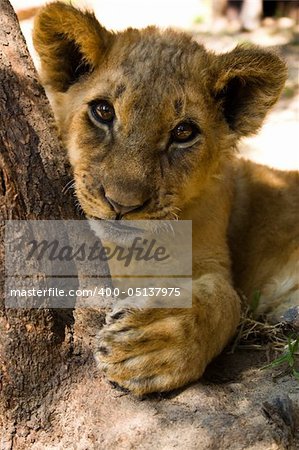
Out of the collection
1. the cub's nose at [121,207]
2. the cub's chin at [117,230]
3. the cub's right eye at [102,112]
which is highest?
the cub's right eye at [102,112]

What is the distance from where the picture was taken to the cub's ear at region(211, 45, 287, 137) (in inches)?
159

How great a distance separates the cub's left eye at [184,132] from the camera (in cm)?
394

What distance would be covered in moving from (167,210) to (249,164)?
1.89 meters

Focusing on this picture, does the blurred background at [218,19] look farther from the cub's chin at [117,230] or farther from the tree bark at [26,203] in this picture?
the tree bark at [26,203]

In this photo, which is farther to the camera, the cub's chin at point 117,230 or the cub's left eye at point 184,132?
the cub's left eye at point 184,132

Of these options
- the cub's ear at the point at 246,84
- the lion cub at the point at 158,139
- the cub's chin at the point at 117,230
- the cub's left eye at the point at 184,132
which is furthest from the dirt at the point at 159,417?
the cub's ear at the point at 246,84

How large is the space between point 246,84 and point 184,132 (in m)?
0.57

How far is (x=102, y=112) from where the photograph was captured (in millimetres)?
3990

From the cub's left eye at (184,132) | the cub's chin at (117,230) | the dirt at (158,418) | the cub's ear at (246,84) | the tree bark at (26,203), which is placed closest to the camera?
the dirt at (158,418)

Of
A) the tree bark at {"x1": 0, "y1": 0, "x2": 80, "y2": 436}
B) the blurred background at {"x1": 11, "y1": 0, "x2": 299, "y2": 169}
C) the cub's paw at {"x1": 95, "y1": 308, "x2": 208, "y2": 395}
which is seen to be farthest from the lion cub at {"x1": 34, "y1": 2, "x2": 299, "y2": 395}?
the blurred background at {"x1": 11, "y1": 0, "x2": 299, "y2": 169}

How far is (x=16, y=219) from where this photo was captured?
11.1 feet

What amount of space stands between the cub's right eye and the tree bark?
360 millimetres

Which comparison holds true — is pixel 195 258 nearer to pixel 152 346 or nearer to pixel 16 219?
pixel 152 346

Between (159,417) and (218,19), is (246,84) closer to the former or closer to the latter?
(159,417)
